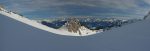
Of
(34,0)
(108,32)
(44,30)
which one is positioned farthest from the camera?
(34,0)

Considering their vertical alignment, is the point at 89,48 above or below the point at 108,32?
below

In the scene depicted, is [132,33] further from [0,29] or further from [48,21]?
[48,21]

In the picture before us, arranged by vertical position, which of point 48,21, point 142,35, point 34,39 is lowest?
point 48,21

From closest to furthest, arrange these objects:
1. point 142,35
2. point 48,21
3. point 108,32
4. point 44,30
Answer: point 142,35, point 108,32, point 44,30, point 48,21

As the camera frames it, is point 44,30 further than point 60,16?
No

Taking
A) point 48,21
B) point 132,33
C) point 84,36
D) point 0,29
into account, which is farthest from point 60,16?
point 132,33

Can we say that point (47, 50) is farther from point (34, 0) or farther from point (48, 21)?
point (34, 0)
